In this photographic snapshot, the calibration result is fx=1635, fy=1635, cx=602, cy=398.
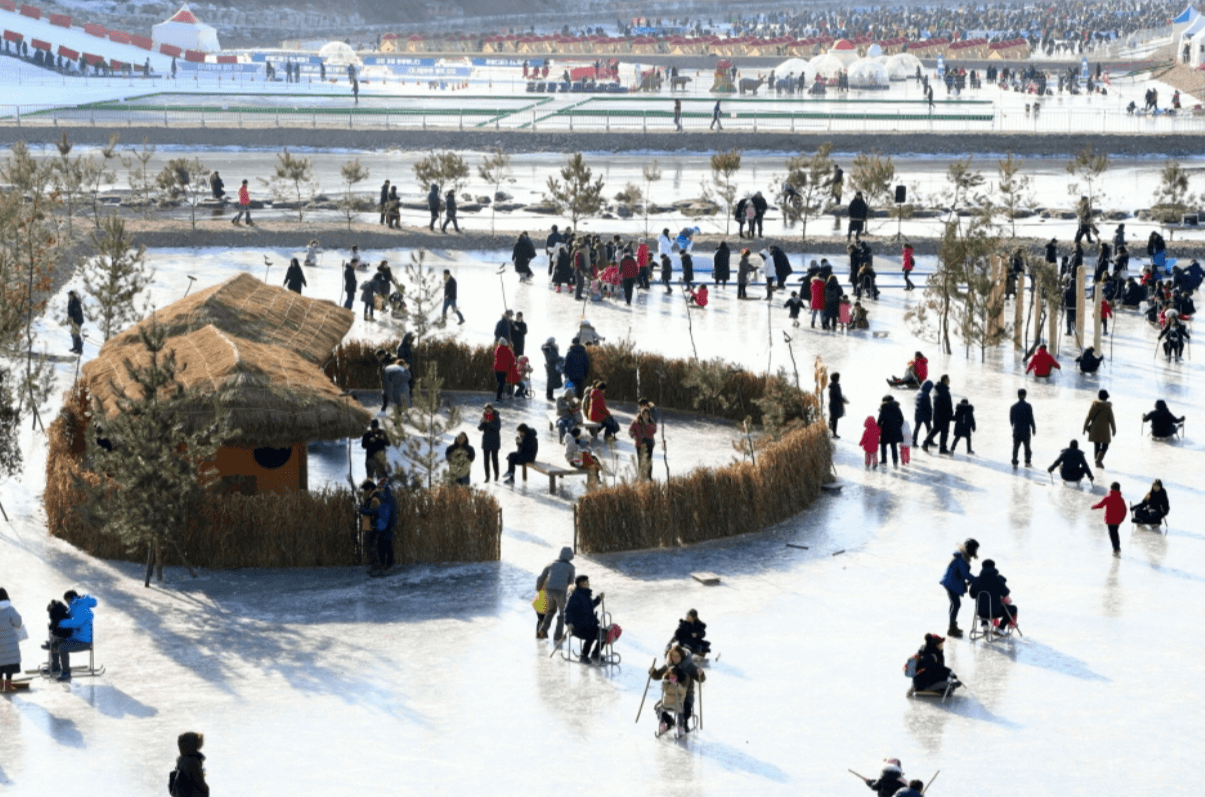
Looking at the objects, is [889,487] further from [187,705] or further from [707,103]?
[707,103]

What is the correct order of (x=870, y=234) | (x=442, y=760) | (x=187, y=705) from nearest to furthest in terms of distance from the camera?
(x=442, y=760)
(x=187, y=705)
(x=870, y=234)

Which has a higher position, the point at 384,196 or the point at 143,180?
the point at 143,180

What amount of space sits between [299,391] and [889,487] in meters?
6.74

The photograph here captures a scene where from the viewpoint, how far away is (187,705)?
12609 mm

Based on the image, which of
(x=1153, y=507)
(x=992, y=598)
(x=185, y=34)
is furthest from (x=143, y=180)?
(x=185, y=34)

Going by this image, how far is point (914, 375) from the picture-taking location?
22.9 metres

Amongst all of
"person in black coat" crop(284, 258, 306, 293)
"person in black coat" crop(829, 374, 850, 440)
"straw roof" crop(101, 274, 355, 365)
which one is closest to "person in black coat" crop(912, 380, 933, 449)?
"person in black coat" crop(829, 374, 850, 440)

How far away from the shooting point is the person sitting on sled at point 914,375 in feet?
74.5

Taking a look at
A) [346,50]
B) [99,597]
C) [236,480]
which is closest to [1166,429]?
[236,480]

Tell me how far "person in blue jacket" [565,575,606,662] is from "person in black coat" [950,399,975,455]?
783cm

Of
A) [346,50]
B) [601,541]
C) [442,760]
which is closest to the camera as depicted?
[442,760]

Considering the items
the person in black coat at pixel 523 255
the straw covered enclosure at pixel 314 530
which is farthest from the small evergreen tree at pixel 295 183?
the straw covered enclosure at pixel 314 530

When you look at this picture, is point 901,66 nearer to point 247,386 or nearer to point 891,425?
point 891,425

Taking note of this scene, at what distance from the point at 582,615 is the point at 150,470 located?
4481 mm
